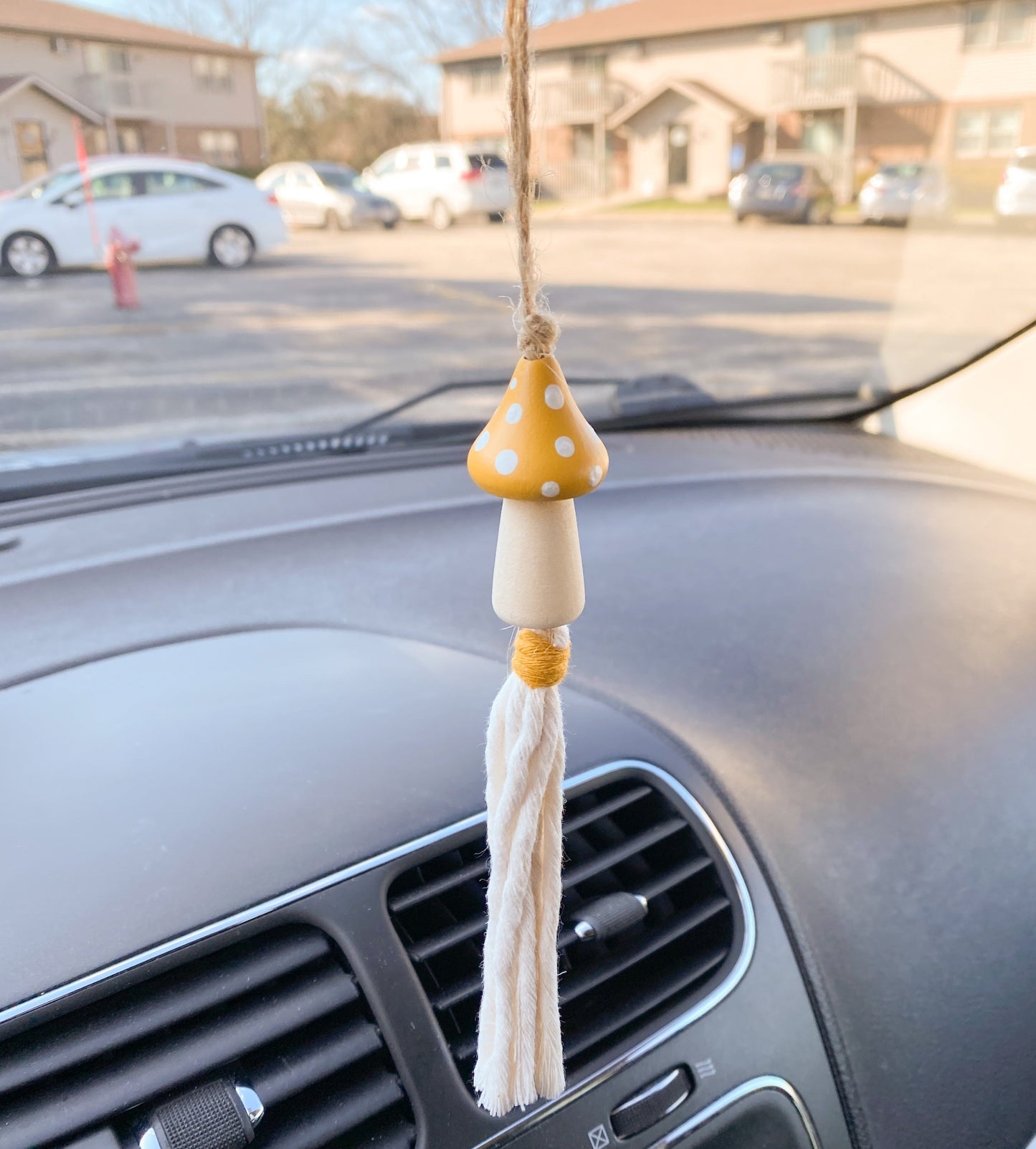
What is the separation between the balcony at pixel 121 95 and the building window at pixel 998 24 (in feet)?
5.47

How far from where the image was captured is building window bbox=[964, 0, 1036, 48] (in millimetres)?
2287

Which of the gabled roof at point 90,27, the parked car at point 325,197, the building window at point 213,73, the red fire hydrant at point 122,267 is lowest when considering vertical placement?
the red fire hydrant at point 122,267

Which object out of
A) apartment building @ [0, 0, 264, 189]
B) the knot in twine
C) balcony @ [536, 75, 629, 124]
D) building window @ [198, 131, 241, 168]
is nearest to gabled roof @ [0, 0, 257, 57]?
apartment building @ [0, 0, 264, 189]

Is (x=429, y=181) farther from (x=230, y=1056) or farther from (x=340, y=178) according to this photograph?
(x=230, y=1056)

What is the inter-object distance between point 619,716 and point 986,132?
5.78 ft

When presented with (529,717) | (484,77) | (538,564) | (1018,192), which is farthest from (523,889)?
(1018,192)

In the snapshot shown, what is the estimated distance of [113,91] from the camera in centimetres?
172

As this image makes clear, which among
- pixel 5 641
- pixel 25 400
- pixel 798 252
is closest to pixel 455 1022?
pixel 5 641

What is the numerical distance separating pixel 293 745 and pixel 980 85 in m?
2.07

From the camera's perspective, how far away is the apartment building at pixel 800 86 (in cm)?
226

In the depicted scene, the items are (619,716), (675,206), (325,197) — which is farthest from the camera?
(675,206)

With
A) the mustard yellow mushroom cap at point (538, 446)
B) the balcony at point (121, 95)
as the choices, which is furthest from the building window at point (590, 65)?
the mustard yellow mushroom cap at point (538, 446)

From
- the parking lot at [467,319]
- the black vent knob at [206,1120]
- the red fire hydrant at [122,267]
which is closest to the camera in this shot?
the black vent knob at [206,1120]

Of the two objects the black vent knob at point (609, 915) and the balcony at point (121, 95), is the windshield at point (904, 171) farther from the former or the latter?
the black vent knob at point (609, 915)
